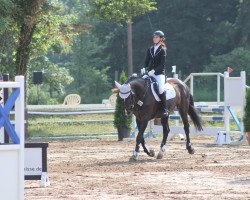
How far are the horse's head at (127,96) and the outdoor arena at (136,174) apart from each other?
3.50 ft

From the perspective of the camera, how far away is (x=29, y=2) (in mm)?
30250

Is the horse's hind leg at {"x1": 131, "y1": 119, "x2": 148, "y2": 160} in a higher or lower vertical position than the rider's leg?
lower

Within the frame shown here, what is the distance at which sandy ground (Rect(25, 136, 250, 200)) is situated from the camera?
11.5 m

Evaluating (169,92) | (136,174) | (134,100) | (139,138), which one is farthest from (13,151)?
(169,92)

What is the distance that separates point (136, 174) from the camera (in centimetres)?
1417

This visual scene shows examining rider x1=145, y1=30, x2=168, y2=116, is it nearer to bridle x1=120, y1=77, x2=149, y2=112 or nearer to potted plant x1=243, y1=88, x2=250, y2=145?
bridle x1=120, y1=77, x2=149, y2=112

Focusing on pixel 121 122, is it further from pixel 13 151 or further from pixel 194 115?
pixel 13 151

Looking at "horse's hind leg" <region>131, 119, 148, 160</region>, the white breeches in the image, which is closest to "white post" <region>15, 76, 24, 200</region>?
"horse's hind leg" <region>131, 119, 148, 160</region>

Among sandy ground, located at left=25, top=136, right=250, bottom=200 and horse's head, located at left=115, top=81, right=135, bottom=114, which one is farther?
horse's head, located at left=115, top=81, right=135, bottom=114

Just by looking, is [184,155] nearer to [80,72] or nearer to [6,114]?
[6,114]

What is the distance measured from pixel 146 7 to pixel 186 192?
27.2 m

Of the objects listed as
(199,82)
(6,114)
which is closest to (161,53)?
(6,114)

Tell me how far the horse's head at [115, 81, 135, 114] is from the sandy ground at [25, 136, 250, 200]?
3.47 feet

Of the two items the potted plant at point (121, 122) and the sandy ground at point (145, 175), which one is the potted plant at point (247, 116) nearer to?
the sandy ground at point (145, 175)
